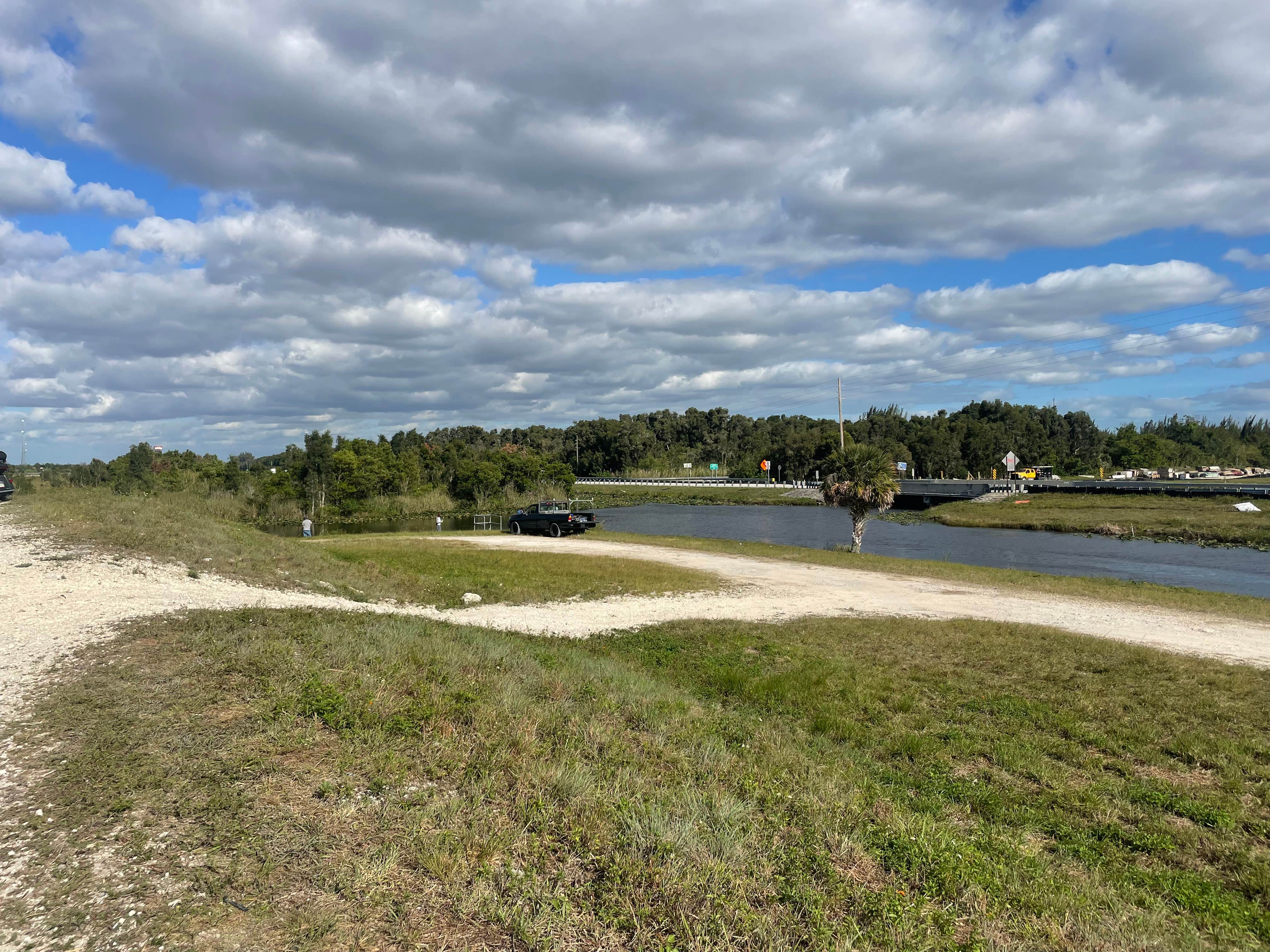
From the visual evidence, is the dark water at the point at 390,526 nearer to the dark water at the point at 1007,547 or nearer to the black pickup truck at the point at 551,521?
the dark water at the point at 1007,547

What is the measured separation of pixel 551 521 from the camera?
128 feet

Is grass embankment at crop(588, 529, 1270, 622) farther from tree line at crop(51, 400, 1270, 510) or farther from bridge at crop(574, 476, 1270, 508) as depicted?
bridge at crop(574, 476, 1270, 508)

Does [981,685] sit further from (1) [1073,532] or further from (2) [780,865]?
(1) [1073,532]

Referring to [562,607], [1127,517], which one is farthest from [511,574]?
[1127,517]

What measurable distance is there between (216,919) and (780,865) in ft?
10.5

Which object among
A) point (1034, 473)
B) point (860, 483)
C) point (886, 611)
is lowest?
point (886, 611)

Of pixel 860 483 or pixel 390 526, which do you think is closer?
pixel 860 483

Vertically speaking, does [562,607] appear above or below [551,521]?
below

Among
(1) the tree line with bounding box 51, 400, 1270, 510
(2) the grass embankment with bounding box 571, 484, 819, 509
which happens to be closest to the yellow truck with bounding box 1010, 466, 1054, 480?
(1) the tree line with bounding box 51, 400, 1270, 510

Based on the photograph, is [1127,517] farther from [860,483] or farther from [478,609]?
[478,609]

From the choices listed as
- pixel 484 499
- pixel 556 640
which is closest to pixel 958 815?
pixel 556 640

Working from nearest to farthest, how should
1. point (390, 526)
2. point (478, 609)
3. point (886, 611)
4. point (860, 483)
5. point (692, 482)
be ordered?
point (478, 609) < point (886, 611) < point (860, 483) < point (390, 526) < point (692, 482)

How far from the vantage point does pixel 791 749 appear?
7008 millimetres

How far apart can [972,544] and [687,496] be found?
56765mm
